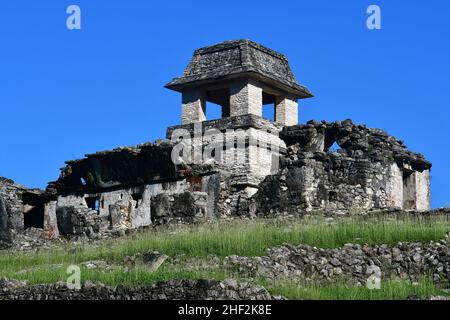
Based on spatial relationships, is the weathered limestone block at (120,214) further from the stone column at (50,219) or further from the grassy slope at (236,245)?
the grassy slope at (236,245)

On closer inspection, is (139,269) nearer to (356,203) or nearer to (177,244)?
(177,244)

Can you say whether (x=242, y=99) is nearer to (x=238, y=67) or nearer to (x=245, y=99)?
(x=245, y=99)

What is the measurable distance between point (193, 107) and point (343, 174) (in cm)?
1168

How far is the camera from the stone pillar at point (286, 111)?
5100 centimetres

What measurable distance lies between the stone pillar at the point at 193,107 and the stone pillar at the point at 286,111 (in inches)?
127

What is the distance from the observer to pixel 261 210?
127ft

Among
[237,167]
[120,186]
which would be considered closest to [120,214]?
[120,186]

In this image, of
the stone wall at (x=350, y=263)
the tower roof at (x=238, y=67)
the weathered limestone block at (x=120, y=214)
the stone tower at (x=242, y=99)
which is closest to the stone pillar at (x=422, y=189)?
the stone tower at (x=242, y=99)

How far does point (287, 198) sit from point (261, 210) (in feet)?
3.09

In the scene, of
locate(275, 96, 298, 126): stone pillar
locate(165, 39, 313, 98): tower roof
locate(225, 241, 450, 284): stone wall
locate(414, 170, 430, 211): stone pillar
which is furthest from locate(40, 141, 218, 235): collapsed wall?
locate(225, 241, 450, 284): stone wall

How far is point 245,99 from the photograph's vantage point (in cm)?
4916

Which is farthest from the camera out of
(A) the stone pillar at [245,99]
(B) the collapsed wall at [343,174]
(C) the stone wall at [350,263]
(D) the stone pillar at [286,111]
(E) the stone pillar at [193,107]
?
(D) the stone pillar at [286,111]

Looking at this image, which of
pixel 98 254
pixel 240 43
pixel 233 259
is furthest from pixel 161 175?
pixel 233 259

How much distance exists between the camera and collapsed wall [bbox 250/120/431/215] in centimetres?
3853
